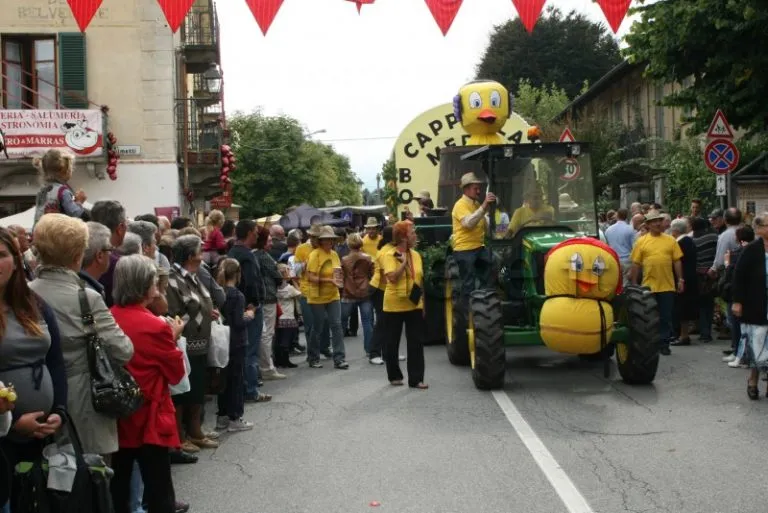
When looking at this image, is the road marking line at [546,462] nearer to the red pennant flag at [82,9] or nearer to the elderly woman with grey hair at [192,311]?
the elderly woman with grey hair at [192,311]

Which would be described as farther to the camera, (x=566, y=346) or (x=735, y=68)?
(x=735, y=68)

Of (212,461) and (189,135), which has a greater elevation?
(189,135)

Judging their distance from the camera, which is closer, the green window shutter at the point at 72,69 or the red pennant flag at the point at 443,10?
the red pennant flag at the point at 443,10

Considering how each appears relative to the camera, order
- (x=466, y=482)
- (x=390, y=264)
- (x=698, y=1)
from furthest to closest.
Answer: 1. (x=698, y=1)
2. (x=390, y=264)
3. (x=466, y=482)

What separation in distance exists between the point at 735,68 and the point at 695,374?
686cm

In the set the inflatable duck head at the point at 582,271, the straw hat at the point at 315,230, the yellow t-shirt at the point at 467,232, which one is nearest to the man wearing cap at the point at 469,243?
the yellow t-shirt at the point at 467,232

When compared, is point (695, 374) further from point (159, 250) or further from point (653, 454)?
point (159, 250)

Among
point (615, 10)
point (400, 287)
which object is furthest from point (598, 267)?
point (615, 10)

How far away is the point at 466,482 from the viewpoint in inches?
289

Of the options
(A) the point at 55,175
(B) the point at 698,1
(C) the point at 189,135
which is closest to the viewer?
(A) the point at 55,175

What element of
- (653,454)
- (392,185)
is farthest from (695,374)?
(392,185)

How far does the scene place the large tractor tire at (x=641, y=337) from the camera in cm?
1084

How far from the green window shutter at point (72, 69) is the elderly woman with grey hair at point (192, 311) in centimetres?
1744

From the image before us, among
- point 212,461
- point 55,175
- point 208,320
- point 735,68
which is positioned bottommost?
point 212,461
